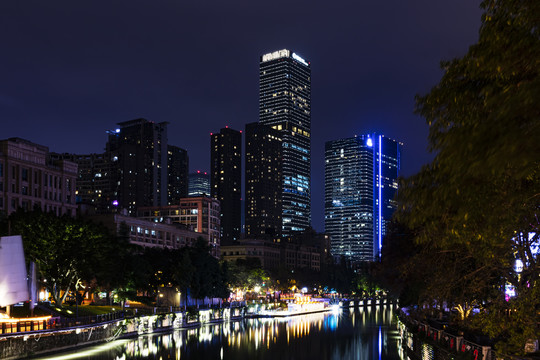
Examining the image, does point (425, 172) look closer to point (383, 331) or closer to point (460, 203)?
point (460, 203)

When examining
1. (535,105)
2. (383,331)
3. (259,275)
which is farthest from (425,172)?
(259,275)

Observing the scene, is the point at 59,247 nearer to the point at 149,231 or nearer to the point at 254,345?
the point at 254,345

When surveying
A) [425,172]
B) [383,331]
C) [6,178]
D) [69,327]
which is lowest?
[383,331]

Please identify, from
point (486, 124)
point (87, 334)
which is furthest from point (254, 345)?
point (486, 124)

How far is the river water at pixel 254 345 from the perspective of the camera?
58375mm

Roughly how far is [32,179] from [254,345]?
3433 inches

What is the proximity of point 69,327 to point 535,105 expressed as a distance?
56519mm

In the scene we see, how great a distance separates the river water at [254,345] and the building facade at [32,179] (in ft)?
205

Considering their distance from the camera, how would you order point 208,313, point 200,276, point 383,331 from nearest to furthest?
point 383,331, point 208,313, point 200,276

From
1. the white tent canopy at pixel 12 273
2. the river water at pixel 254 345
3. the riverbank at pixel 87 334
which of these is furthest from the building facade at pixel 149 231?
the white tent canopy at pixel 12 273

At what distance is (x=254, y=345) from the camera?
227 ft

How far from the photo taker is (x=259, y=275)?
178 metres

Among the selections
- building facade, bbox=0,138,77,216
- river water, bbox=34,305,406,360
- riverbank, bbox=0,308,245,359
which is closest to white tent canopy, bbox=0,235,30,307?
riverbank, bbox=0,308,245,359

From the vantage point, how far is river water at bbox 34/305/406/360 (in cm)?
5838
